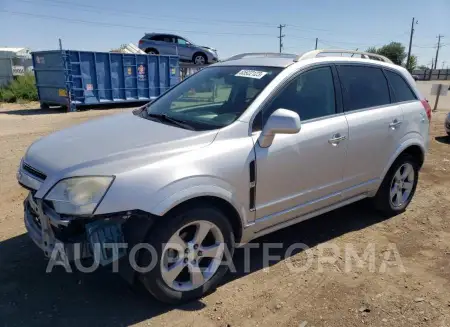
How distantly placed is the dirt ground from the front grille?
3.07ft

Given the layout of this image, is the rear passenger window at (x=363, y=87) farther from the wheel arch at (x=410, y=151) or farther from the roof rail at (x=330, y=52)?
the wheel arch at (x=410, y=151)

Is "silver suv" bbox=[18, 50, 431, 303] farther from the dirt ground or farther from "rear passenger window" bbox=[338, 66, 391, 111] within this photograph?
the dirt ground

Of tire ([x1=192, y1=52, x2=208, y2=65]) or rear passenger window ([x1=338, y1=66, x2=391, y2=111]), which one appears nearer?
rear passenger window ([x1=338, y1=66, x2=391, y2=111])

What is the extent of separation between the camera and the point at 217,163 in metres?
2.69

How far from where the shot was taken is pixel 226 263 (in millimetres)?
2963

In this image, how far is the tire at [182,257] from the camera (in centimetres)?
249

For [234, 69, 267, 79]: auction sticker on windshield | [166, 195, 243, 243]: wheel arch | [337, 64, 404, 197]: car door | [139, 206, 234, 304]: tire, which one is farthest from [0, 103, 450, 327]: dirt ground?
[234, 69, 267, 79]: auction sticker on windshield

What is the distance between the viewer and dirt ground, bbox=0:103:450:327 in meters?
2.68

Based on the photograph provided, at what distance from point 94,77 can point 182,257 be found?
1364 cm

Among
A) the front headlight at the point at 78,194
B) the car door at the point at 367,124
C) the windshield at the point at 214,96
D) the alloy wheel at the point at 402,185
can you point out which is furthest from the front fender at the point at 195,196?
the alloy wheel at the point at 402,185

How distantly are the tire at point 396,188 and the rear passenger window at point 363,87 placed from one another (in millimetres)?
744

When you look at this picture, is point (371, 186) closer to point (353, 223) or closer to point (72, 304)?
point (353, 223)

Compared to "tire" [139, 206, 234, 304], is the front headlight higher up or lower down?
higher up

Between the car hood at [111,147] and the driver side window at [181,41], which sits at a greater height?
the driver side window at [181,41]
